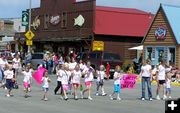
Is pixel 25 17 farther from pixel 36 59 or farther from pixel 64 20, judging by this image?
pixel 36 59

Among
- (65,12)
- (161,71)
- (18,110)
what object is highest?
(65,12)

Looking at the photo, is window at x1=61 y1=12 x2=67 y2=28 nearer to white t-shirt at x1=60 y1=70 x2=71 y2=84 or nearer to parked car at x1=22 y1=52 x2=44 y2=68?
parked car at x1=22 y1=52 x2=44 y2=68

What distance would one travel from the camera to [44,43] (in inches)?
2197

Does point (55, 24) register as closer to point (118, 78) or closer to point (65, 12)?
point (65, 12)

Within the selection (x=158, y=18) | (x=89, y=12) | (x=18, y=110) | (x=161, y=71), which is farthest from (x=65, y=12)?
(x=18, y=110)

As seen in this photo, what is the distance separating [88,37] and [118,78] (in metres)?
27.9

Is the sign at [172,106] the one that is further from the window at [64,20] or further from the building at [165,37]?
the window at [64,20]

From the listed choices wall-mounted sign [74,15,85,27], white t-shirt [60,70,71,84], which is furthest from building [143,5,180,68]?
white t-shirt [60,70,71,84]

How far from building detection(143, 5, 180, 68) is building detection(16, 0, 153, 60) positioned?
620 cm

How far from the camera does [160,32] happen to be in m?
38.8

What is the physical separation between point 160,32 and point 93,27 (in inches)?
345

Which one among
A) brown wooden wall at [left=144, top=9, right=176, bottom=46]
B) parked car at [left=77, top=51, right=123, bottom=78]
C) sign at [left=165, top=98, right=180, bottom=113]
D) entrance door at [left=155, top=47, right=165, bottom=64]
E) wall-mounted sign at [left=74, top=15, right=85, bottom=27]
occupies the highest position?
wall-mounted sign at [left=74, top=15, right=85, bottom=27]

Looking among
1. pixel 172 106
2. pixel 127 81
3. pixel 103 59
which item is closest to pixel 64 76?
pixel 127 81

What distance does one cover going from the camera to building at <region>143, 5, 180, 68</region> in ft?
122
